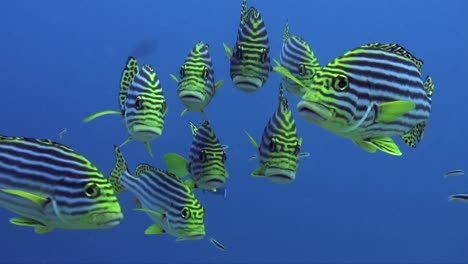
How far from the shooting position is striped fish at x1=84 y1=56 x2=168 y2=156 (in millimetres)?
4465

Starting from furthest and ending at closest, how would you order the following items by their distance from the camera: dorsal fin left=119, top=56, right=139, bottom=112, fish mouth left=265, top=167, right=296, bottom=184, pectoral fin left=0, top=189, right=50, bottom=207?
dorsal fin left=119, top=56, right=139, bottom=112
fish mouth left=265, top=167, right=296, bottom=184
pectoral fin left=0, top=189, right=50, bottom=207

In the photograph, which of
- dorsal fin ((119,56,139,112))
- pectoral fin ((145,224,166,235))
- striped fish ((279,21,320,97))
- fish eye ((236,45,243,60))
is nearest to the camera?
pectoral fin ((145,224,166,235))

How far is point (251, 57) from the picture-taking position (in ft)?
15.5

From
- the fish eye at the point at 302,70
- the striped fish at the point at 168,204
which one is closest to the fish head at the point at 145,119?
the striped fish at the point at 168,204

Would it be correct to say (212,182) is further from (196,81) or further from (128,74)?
(128,74)

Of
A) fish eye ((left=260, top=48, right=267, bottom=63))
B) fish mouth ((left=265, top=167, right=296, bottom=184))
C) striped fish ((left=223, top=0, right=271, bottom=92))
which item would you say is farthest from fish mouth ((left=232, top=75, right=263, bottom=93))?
fish mouth ((left=265, top=167, right=296, bottom=184))

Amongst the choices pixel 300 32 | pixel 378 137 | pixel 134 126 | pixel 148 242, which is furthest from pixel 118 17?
pixel 378 137

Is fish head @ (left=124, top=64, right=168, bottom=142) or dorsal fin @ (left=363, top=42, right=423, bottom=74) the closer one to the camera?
dorsal fin @ (left=363, top=42, right=423, bottom=74)

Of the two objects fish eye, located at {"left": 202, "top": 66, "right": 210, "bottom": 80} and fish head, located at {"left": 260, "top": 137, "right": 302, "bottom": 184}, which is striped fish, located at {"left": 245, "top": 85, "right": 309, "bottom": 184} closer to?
fish head, located at {"left": 260, "top": 137, "right": 302, "bottom": 184}

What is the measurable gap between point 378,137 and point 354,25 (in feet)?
80.7

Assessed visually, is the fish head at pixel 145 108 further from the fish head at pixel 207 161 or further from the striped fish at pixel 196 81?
the fish head at pixel 207 161

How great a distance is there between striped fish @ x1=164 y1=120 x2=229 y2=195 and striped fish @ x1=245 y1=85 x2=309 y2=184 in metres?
0.52

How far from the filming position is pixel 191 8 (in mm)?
24766

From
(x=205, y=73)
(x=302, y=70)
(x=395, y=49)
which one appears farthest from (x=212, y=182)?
(x=395, y=49)
